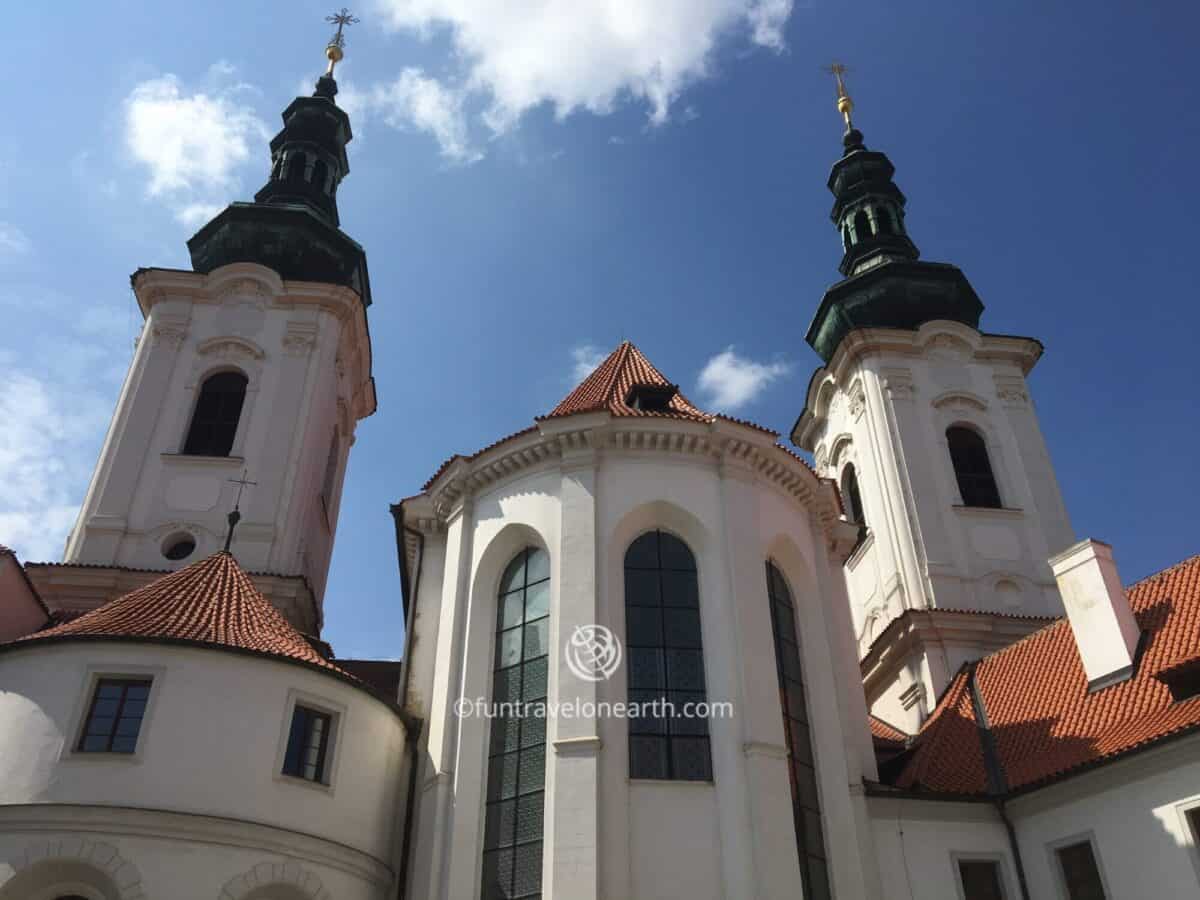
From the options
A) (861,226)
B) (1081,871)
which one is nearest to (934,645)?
(1081,871)

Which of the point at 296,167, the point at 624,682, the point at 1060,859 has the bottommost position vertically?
the point at 1060,859

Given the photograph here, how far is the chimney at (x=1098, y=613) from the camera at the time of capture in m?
17.9

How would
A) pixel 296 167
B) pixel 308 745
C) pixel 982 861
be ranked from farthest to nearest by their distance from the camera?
pixel 296 167 → pixel 982 861 → pixel 308 745

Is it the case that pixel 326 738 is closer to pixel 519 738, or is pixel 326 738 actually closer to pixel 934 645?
pixel 519 738

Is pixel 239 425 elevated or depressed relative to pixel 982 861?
elevated

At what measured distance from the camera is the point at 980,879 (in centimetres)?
1645

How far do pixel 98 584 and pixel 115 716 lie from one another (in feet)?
30.2

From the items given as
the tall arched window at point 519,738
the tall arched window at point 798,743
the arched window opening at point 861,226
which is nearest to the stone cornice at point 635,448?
the tall arched window at point 519,738

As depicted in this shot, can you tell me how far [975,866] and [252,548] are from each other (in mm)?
15400

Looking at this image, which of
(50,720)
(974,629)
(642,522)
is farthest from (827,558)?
(50,720)

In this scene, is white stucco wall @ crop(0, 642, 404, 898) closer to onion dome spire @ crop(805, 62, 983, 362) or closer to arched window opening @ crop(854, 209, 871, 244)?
onion dome spire @ crop(805, 62, 983, 362)

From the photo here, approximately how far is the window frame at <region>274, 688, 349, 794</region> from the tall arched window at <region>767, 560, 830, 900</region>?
627 cm

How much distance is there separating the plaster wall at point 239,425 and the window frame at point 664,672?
9.97 meters

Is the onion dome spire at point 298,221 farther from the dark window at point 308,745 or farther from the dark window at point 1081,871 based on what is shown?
Result: the dark window at point 1081,871
